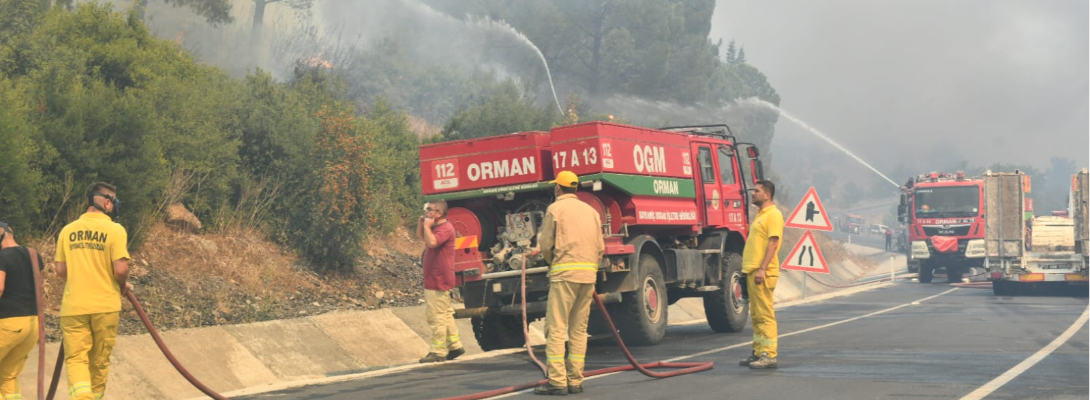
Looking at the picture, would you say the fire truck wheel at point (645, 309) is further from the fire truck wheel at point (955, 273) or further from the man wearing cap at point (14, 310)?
the fire truck wheel at point (955, 273)

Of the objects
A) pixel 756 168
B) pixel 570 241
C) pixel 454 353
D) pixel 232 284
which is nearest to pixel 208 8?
pixel 232 284

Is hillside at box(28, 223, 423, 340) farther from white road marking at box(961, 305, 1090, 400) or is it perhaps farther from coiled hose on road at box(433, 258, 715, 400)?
white road marking at box(961, 305, 1090, 400)

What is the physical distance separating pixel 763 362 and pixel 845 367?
76cm

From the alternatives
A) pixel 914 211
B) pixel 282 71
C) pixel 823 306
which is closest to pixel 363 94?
pixel 282 71

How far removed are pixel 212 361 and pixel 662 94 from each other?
53.9 m

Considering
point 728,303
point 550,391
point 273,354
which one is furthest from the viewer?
point 728,303

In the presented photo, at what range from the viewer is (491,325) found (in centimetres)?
1454

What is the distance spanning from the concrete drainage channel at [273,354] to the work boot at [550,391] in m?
2.82

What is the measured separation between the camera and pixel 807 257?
2119 cm

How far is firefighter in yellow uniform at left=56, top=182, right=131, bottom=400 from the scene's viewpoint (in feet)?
25.9

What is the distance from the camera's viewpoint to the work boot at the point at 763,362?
10891 mm

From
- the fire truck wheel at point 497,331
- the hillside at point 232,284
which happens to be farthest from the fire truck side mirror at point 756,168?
the hillside at point 232,284

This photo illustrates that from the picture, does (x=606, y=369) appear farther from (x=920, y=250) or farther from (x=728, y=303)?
(x=920, y=250)

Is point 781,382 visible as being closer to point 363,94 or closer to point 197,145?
point 197,145
